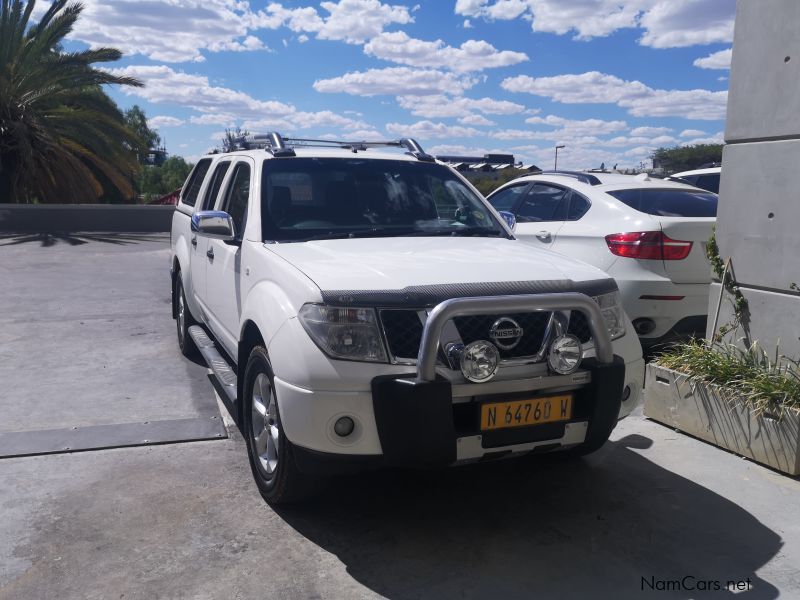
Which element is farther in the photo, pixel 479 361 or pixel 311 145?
pixel 311 145

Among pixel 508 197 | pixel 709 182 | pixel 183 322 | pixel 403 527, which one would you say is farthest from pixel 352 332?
pixel 709 182

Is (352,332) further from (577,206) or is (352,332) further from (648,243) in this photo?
(577,206)

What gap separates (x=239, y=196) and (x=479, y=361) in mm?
2496

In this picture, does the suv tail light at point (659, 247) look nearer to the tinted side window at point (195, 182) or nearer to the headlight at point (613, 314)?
the headlight at point (613, 314)

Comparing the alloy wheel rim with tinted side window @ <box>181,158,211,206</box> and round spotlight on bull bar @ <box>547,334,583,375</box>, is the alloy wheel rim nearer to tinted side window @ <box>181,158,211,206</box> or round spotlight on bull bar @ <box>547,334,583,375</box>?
round spotlight on bull bar @ <box>547,334,583,375</box>

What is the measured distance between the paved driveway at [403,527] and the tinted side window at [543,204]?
260cm

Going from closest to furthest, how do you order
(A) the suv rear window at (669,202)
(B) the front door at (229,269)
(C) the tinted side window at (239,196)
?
(B) the front door at (229,269) → (C) the tinted side window at (239,196) → (A) the suv rear window at (669,202)

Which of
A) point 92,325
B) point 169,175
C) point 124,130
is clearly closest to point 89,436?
point 92,325

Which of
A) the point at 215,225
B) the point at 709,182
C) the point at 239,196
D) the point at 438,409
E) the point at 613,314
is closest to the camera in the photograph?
the point at 438,409

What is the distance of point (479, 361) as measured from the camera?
3258 mm

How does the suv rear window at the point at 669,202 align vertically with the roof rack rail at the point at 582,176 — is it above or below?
below

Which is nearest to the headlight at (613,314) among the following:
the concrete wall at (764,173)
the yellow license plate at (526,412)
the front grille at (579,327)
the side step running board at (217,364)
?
the front grille at (579,327)
